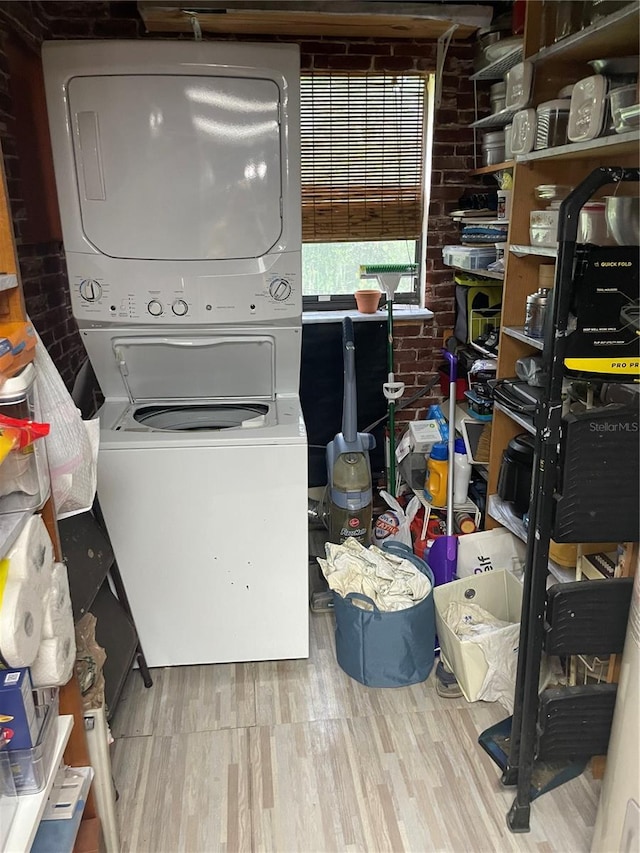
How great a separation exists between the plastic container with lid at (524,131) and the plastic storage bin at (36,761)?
204 centimetres

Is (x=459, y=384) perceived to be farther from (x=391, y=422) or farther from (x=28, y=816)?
(x=28, y=816)

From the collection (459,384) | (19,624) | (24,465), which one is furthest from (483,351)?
(19,624)

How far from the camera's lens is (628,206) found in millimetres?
Answer: 1580

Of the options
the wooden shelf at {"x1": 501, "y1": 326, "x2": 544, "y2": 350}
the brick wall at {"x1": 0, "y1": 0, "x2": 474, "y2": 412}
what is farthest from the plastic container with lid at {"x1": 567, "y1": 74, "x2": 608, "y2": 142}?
the brick wall at {"x1": 0, "y1": 0, "x2": 474, "y2": 412}

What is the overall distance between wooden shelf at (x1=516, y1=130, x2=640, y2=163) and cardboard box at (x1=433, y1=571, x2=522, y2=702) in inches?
54.2

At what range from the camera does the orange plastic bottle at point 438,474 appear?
107 inches

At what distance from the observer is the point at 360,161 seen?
9.82 ft

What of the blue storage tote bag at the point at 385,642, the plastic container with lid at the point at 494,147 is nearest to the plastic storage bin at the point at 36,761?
the blue storage tote bag at the point at 385,642

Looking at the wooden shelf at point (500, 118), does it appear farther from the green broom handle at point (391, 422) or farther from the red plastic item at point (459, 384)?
the red plastic item at point (459, 384)

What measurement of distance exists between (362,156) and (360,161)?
24mm

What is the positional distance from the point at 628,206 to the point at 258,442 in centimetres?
120

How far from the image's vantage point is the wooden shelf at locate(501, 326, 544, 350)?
6.70 feet

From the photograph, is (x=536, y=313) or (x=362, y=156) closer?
(x=536, y=313)

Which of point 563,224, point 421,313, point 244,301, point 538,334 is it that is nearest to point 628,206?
point 563,224
